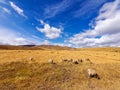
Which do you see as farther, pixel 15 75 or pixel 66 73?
pixel 66 73

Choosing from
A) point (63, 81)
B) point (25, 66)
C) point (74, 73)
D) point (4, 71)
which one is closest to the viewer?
point (63, 81)

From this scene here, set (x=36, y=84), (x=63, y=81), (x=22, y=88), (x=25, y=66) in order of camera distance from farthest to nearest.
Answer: (x=25, y=66) < (x=63, y=81) < (x=36, y=84) < (x=22, y=88)

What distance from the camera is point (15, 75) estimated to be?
19.1 metres

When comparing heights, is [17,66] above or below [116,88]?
above

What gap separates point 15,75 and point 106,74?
42.3 feet

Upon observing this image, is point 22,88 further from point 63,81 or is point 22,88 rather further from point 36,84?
point 63,81

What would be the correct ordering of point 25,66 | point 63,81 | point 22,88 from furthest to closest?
point 25,66, point 63,81, point 22,88

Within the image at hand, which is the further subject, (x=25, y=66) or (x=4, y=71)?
(x=25, y=66)

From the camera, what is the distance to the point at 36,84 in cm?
1702

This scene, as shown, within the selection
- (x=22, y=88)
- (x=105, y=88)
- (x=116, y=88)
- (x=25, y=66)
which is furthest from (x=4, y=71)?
(x=116, y=88)

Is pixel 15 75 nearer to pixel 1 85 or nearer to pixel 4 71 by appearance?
pixel 4 71

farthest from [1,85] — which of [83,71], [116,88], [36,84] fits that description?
[116,88]

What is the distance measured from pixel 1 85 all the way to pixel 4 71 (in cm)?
400

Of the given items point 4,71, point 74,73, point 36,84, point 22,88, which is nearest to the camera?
point 22,88
